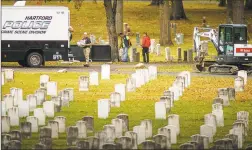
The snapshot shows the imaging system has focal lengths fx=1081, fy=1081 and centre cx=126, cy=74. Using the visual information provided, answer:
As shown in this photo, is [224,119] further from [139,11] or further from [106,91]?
[139,11]

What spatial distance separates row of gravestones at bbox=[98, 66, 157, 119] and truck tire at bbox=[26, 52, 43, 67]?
7.73 m

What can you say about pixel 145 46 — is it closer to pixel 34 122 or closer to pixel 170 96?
pixel 170 96

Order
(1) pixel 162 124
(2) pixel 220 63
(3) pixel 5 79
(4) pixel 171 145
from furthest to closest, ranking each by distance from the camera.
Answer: (2) pixel 220 63, (3) pixel 5 79, (1) pixel 162 124, (4) pixel 171 145

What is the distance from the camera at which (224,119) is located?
2830cm

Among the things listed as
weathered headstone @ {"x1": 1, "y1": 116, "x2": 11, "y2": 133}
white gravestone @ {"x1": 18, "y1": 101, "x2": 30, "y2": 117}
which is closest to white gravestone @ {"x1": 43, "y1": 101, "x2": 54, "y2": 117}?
white gravestone @ {"x1": 18, "y1": 101, "x2": 30, "y2": 117}

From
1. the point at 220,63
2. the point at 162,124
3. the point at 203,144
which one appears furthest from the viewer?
the point at 220,63

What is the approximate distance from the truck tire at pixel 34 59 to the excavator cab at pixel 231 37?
25.4ft

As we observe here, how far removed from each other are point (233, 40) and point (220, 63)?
127cm

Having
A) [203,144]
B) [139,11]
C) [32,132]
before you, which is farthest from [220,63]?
[139,11]

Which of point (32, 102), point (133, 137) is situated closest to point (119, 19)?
point (32, 102)

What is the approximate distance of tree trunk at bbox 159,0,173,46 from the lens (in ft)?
206

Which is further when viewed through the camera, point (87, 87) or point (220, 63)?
point (220, 63)

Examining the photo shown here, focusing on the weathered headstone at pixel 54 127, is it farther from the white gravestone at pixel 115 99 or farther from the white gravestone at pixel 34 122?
the white gravestone at pixel 115 99

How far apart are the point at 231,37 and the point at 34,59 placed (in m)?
8.50
